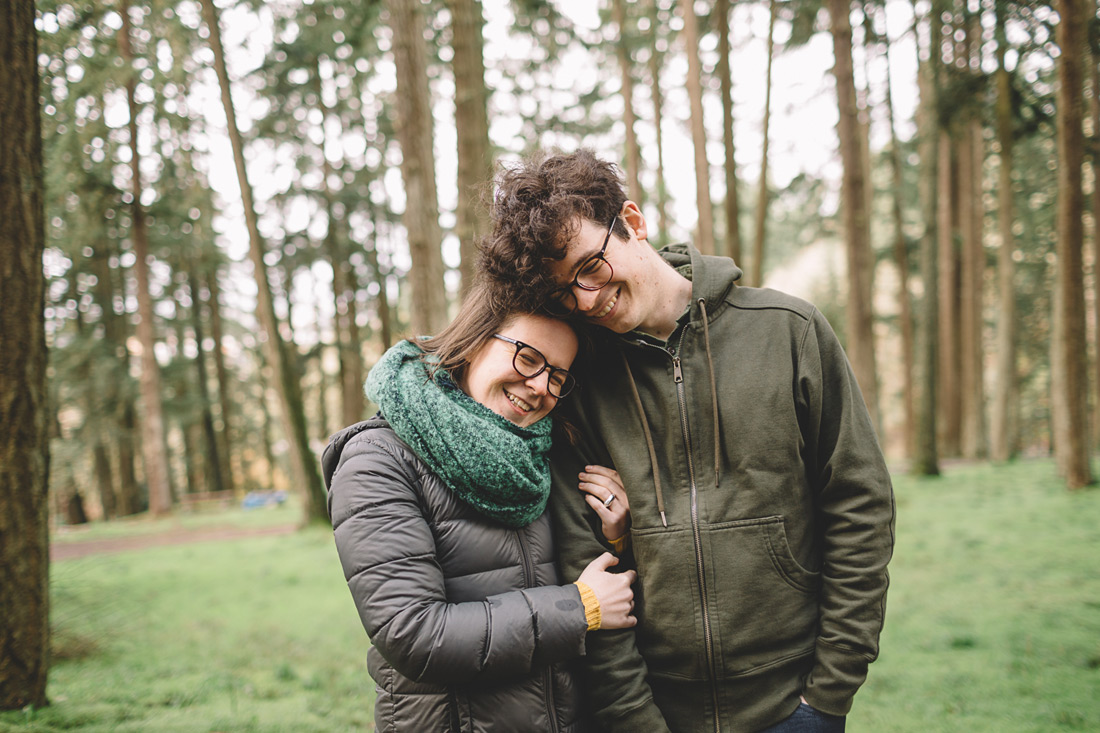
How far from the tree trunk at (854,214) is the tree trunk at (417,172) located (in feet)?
24.3

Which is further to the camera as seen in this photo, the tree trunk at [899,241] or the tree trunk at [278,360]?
the tree trunk at [899,241]

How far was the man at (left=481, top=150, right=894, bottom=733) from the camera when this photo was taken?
1.92 metres

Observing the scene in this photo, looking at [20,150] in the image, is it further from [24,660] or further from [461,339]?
[461,339]

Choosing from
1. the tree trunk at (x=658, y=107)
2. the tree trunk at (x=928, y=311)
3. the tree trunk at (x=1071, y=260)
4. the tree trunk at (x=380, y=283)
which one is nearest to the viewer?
the tree trunk at (x=1071, y=260)

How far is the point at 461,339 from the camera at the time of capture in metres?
2.08

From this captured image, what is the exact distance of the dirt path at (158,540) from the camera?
13.3 m

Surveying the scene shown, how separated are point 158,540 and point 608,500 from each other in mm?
Result: 15459

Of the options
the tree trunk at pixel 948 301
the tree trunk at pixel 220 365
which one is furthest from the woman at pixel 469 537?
the tree trunk at pixel 220 365

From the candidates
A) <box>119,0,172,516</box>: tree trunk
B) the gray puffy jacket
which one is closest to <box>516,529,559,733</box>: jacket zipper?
the gray puffy jacket

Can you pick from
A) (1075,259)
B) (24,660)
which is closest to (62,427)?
(24,660)

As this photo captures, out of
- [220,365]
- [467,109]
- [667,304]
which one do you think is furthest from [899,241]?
[220,365]

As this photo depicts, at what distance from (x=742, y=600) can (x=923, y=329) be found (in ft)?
44.7

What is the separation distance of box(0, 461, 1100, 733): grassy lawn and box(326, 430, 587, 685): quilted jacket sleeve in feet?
9.91

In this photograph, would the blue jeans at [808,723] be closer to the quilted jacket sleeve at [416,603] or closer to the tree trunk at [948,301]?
the quilted jacket sleeve at [416,603]
